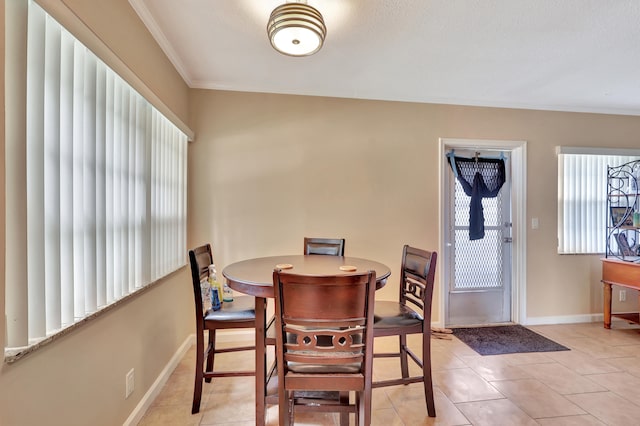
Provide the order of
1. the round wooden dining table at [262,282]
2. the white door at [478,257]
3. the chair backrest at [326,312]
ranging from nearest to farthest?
the chair backrest at [326,312], the round wooden dining table at [262,282], the white door at [478,257]

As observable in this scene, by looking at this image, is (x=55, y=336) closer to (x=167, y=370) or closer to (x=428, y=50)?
(x=167, y=370)

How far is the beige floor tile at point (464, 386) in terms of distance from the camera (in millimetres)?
2033

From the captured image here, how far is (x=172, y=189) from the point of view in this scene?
2.48 m

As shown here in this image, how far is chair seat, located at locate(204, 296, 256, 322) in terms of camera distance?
1.89m

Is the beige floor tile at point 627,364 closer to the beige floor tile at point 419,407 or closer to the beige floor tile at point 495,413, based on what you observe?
the beige floor tile at point 495,413

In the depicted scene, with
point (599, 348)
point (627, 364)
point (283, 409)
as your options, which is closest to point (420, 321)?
point (283, 409)

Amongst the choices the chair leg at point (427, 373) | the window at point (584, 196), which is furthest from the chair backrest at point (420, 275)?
the window at point (584, 196)

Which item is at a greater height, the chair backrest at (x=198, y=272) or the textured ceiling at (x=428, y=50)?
the textured ceiling at (x=428, y=50)

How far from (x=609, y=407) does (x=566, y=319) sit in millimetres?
1771

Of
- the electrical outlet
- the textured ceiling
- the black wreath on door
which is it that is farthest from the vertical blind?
the black wreath on door

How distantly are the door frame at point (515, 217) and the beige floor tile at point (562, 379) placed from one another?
3.15ft

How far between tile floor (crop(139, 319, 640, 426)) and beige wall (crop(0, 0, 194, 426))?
0.34 metres

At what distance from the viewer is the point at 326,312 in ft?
4.06

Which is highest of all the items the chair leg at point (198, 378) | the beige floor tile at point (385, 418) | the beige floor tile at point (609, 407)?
the chair leg at point (198, 378)
